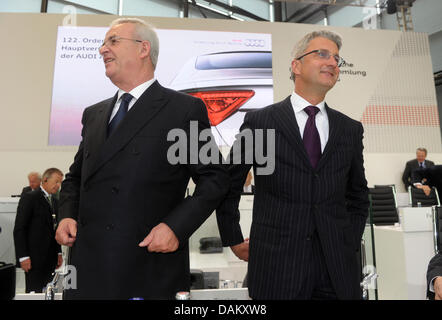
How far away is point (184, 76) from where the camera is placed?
Result: 5996 mm

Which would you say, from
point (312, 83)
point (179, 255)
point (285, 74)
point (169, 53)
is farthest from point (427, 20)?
point (179, 255)

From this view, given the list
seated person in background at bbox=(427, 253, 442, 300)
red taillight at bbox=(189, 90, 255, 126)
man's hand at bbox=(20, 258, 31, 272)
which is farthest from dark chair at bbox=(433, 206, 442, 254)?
red taillight at bbox=(189, 90, 255, 126)

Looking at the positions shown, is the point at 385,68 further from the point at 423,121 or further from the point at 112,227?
the point at 112,227

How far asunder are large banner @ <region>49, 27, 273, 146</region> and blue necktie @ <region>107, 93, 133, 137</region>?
456 cm

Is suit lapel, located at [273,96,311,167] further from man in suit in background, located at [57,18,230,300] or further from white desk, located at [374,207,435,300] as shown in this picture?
white desk, located at [374,207,435,300]

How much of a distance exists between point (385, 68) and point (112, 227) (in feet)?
23.5

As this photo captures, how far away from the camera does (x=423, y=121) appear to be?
6914mm

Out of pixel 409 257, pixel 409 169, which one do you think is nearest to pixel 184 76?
pixel 409 257

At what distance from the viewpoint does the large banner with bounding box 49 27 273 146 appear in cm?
586

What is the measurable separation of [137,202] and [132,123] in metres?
0.26

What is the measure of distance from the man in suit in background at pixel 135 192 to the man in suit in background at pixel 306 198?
6.2 inches

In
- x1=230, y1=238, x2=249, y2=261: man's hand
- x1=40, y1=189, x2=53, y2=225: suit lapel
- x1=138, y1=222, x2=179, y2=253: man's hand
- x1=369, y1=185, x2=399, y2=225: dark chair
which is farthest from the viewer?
x1=369, y1=185, x2=399, y2=225: dark chair

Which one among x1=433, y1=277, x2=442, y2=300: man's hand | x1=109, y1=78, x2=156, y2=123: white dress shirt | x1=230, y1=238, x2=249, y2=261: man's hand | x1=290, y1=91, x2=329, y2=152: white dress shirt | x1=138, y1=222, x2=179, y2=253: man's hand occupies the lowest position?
x1=433, y1=277, x2=442, y2=300: man's hand

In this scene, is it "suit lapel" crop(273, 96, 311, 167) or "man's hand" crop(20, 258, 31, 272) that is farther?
"man's hand" crop(20, 258, 31, 272)
